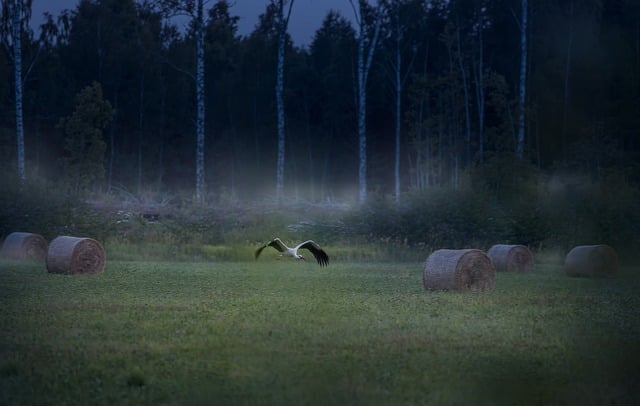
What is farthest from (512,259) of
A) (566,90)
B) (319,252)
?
(566,90)

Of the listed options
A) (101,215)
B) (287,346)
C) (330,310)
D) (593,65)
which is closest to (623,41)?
(593,65)

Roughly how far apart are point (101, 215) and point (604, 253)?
1907 cm

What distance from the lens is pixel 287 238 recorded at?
104ft

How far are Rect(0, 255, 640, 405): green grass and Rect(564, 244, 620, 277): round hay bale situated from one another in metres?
3.27

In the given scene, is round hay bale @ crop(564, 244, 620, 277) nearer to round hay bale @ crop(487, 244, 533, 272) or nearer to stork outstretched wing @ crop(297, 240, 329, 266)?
round hay bale @ crop(487, 244, 533, 272)

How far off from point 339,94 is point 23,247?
3903 cm

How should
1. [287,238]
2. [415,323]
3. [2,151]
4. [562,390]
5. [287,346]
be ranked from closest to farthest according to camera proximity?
[562,390] < [287,346] < [415,323] < [287,238] < [2,151]

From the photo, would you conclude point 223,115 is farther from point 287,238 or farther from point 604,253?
point 604,253

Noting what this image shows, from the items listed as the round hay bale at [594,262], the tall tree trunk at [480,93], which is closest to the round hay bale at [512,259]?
the round hay bale at [594,262]

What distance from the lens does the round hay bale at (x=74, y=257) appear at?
2072cm

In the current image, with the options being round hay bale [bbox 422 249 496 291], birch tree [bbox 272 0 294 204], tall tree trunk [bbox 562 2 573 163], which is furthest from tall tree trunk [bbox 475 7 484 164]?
round hay bale [bbox 422 249 496 291]

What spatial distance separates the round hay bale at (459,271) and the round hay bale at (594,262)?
544 cm

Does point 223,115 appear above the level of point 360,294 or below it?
above

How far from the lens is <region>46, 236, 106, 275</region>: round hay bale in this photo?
2072 cm
